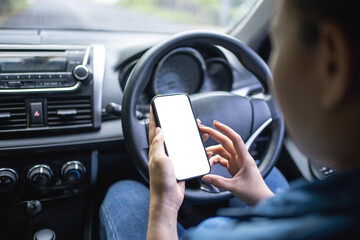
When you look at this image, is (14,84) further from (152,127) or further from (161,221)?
(161,221)

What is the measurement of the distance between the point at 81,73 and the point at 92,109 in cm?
14

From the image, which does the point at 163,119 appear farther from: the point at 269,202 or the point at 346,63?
the point at 346,63

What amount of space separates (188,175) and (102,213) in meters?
0.45

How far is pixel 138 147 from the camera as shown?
1029 millimetres

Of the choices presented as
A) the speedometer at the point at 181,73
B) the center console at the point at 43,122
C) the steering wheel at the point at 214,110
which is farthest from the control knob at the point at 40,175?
the speedometer at the point at 181,73

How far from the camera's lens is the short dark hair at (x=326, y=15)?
434 mm

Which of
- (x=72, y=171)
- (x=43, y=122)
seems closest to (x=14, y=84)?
(x=43, y=122)

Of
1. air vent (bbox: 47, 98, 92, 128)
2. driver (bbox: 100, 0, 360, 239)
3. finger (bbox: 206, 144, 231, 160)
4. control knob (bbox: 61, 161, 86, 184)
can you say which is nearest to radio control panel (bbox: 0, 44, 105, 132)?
air vent (bbox: 47, 98, 92, 128)

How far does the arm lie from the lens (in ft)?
2.55

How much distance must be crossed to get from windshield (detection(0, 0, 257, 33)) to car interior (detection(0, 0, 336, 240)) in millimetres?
26

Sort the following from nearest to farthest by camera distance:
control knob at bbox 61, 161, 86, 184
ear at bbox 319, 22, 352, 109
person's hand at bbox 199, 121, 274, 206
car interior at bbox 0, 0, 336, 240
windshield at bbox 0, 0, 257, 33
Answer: ear at bbox 319, 22, 352, 109
person's hand at bbox 199, 121, 274, 206
car interior at bbox 0, 0, 336, 240
control knob at bbox 61, 161, 86, 184
windshield at bbox 0, 0, 257, 33

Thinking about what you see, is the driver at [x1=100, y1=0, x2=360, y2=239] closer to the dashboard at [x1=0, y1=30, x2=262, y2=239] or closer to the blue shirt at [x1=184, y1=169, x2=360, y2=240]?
the blue shirt at [x1=184, y1=169, x2=360, y2=240]

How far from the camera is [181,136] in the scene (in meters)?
0.98

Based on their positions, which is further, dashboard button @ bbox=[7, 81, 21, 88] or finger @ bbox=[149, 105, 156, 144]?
dashboard button @ bbox=[7, 81, 21, 88]
